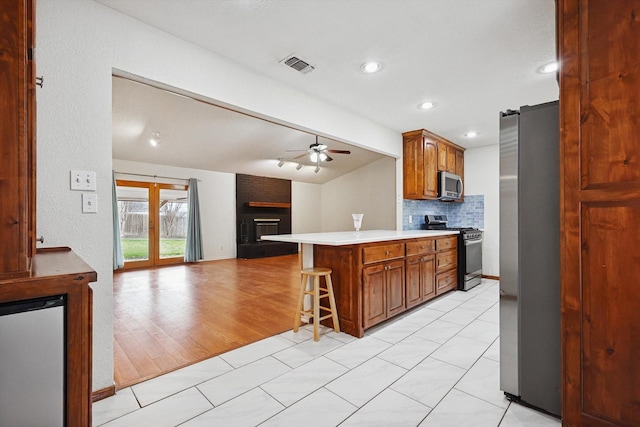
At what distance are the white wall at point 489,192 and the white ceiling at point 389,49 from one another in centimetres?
116

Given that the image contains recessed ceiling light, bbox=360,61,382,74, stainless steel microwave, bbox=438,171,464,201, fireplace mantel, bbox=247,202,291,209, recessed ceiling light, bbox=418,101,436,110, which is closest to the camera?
recessed ceiling light, bbox=360,61,382,74

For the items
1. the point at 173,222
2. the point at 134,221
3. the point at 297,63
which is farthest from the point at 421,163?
the point at 134,221

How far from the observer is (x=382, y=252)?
9.30 ft

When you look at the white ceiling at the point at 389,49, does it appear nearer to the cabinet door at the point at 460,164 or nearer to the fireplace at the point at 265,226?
the cabinet door at the point at 460,164

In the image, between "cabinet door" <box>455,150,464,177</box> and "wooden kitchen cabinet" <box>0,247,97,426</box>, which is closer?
"wooden kitchen cabinet" <box>0,247,97,426</box>

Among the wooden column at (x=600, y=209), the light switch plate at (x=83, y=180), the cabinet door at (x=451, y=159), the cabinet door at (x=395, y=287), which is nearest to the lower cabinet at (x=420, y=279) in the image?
the cabinet door at (x=395, y=287)

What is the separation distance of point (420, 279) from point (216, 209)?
5.41m

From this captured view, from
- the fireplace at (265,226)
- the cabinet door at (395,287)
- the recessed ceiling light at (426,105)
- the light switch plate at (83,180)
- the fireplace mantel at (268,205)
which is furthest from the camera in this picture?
the fireplace at (265,226)

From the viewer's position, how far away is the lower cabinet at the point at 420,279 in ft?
10.6

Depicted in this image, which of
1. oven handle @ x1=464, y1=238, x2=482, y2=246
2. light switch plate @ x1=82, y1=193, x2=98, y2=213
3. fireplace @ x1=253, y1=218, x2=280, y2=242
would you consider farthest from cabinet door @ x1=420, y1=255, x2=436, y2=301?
fireplace @ x1=253, y1=218, x2=280, y2=242

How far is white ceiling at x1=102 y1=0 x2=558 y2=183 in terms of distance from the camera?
1908 mm

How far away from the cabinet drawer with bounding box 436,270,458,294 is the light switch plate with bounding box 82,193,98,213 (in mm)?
3522

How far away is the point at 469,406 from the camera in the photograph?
1.67 metres

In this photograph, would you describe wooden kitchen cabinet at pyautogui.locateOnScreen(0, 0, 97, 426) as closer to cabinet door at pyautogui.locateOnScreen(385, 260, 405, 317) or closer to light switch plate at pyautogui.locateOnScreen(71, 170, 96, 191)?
light switch plate at pyautogui.locateOnScreen(71, 170, 96, 191)
